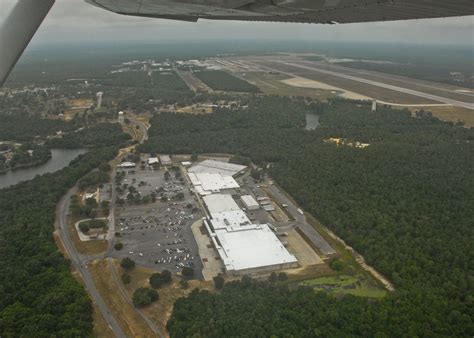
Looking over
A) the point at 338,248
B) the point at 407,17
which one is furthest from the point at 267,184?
the point at 407,17

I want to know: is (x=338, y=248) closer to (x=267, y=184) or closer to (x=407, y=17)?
(x=267, y=184)

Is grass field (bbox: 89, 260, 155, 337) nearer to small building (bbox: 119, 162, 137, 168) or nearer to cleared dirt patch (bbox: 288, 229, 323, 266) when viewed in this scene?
cleared dirt patch (bbox: 288, 229, 323, 266)

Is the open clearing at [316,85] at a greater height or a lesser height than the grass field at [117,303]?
greater

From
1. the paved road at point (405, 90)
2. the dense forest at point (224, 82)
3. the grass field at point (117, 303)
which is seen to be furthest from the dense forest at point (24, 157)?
the paved road at point (405, 90)

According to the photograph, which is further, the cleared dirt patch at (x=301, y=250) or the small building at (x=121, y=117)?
the small building at (x=121, y=117)

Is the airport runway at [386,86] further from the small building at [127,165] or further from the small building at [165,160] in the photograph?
the small building at [127,165]
